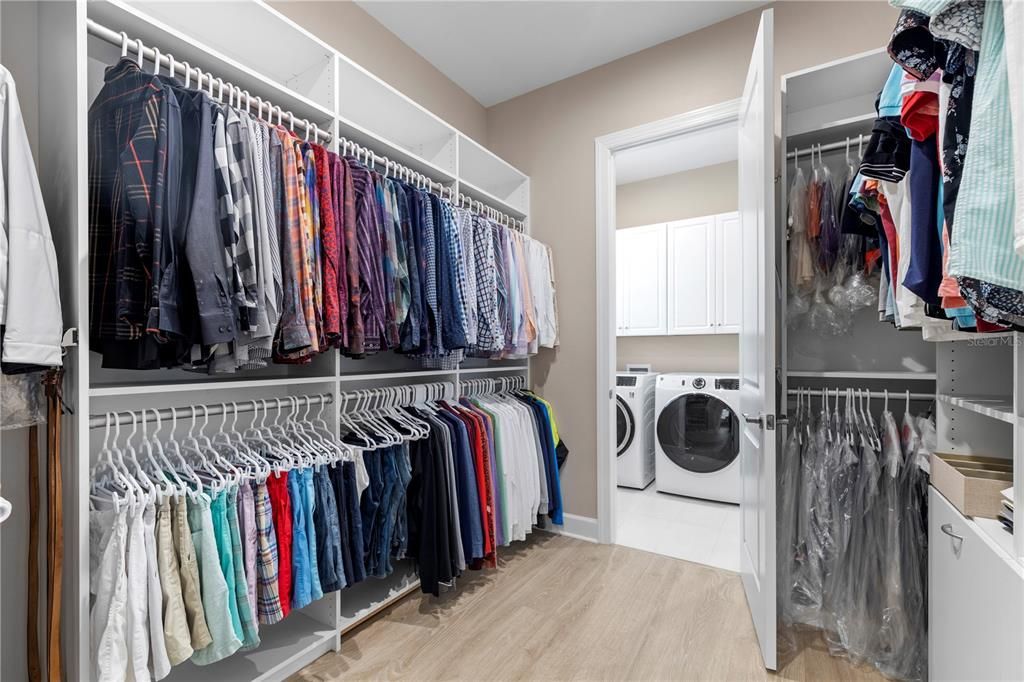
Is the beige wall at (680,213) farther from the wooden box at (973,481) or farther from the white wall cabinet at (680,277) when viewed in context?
the wooden box at (973,481)

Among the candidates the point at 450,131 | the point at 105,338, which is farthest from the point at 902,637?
the point at 450,131

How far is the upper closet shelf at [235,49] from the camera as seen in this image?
4.27 ft

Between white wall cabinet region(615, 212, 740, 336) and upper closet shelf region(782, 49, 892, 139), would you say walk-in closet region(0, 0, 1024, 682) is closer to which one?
upper closet shelf region(782, 49, 892, 139)

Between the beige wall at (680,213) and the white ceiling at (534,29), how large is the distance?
70.7 inches

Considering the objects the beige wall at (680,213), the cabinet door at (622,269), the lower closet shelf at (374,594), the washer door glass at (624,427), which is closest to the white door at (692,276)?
the beige wall at (680,213)

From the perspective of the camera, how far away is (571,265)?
2900 millimetres

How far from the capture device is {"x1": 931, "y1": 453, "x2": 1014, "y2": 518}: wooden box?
3.75 ft

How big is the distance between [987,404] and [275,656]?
7.57ft

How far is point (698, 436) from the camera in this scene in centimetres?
347

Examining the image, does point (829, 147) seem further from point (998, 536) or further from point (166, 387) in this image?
point (166, 387)

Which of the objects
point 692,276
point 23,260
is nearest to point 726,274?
point 692,276

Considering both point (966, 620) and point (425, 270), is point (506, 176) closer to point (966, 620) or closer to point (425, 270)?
point (425, 270)

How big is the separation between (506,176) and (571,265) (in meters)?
0.72

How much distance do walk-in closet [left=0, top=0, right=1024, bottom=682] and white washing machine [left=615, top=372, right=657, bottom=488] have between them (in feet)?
1.99
